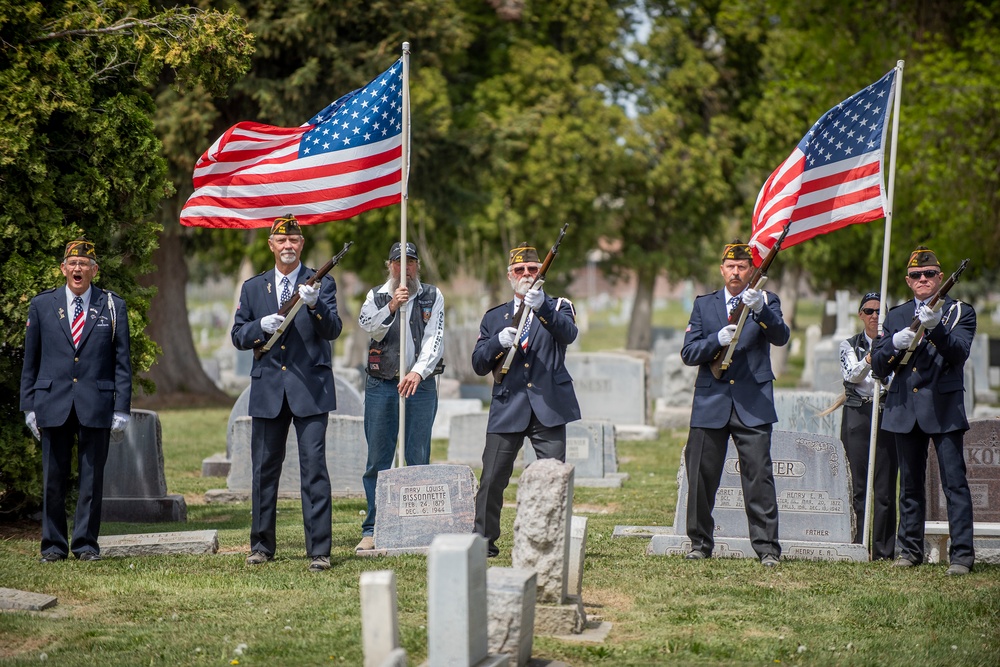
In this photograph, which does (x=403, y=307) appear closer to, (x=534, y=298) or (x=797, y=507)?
(x=534, y=298)

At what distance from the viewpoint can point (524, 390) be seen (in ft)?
28.5

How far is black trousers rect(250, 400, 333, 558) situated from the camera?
27.5ft

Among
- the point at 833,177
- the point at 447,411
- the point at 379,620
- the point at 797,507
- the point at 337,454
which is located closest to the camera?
the point at 379,620

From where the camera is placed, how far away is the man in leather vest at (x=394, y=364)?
9.27m

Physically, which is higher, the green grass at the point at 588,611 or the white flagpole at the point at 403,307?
the white flagpole at the point at 403,307

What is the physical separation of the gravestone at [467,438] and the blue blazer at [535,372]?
6211 millimetres

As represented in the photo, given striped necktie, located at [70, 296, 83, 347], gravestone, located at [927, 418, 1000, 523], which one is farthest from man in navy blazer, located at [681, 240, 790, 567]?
striped necktie, located at [70, 296, 83, 347]

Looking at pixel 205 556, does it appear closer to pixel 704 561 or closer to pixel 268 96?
pixel 704 561

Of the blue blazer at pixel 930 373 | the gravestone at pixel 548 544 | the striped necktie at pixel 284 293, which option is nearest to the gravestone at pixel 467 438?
the striped necktie at pixel 284 293

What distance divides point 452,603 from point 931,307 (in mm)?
4284

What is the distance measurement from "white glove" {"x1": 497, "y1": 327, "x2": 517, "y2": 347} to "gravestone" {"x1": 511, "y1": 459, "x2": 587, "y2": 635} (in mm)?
1876

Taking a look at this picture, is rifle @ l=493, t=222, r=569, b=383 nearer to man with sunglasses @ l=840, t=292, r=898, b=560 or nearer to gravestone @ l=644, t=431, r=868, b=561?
gravestone @ l=644, t=431, r=868, b=561

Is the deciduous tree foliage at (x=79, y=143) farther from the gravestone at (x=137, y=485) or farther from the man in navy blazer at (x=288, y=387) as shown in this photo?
the man in navy blazer at (x=288, y=387)

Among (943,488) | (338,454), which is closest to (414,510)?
(943,488)
